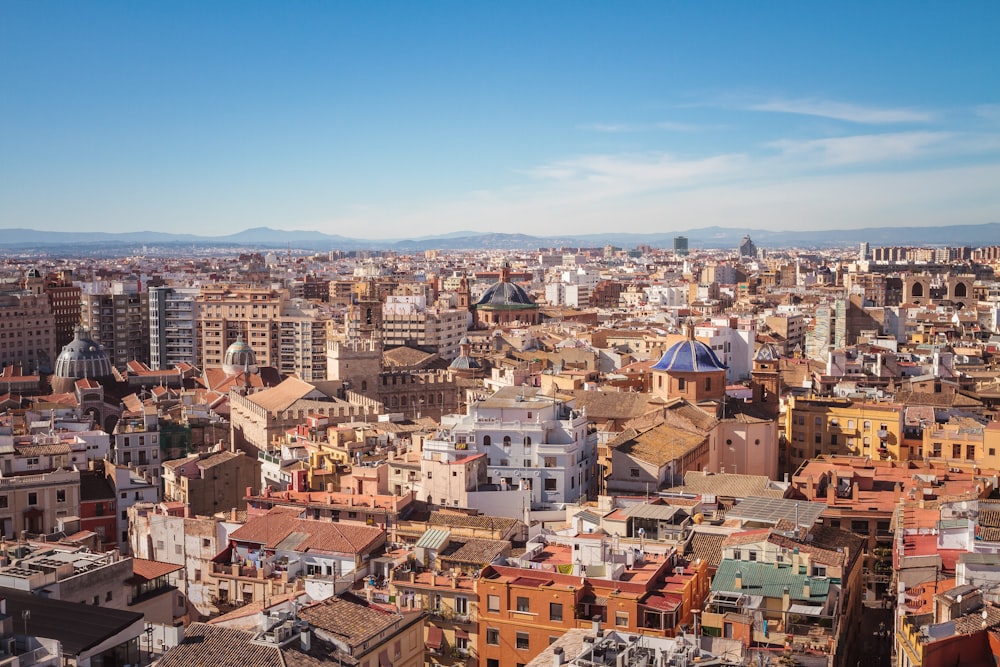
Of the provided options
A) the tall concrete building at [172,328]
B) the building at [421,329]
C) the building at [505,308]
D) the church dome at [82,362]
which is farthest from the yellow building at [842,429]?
the building at [505,308]

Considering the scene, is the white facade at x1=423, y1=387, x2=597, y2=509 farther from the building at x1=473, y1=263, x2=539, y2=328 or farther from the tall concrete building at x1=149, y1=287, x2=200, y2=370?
the building at x1=473, y1=263, x2=539, y2=328

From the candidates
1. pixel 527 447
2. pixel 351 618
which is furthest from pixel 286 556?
pixel 527 447

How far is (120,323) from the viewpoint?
90.1 metres

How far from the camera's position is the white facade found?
3497 centimetres

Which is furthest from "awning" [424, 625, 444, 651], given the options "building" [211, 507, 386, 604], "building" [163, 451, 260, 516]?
"building" [163, 451, 260, 516]

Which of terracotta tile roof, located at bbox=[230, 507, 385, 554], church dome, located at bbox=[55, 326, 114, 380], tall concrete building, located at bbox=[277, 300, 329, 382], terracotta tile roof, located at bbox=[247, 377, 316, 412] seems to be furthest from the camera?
tall concrete building, located at bbox=[277, 300, 329, 382]

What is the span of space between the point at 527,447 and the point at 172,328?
5908 centimetres

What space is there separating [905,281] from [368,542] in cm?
9988

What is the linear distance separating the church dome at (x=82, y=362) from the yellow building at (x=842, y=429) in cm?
3826

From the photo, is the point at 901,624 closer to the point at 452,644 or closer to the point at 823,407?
the point at 452,644

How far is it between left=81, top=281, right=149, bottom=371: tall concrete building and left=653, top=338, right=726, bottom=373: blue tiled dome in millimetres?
54728

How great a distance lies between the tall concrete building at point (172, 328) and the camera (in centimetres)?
8831

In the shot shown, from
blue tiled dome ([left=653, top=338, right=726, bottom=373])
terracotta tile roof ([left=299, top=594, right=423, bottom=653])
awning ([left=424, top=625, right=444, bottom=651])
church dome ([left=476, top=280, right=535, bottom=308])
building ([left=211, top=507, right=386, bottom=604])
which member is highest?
blue tiled dome ([left=653, top=338, right=726, bottom=373])

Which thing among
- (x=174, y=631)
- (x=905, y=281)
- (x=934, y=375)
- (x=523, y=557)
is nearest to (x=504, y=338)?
(x=934, y=375)
